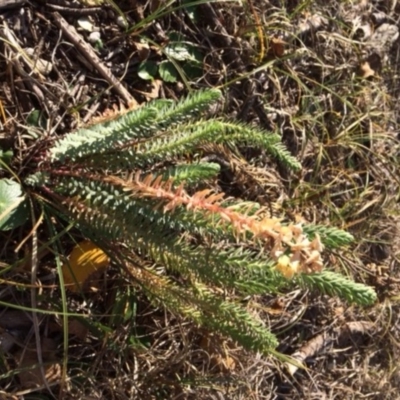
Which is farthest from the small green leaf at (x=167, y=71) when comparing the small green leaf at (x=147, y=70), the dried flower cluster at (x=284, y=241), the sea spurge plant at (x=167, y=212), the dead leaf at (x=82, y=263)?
the dried flower cluster at (x=284, y=241)

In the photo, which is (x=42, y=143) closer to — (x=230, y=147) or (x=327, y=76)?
(x=230, y=147)

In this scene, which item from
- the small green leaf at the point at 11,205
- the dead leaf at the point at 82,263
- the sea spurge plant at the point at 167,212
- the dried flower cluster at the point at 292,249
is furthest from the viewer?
the dead leaf at the point at 82,263

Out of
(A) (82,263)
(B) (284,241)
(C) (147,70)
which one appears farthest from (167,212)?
A: (C) (147,70)

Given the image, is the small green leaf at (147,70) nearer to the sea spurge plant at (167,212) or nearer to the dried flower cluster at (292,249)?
the sea spurge plant at (167,212)

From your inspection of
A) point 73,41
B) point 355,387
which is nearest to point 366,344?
point 355,387

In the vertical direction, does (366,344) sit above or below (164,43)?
below

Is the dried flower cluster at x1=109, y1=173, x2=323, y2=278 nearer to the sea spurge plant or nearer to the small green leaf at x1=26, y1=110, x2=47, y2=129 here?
the sea spurge plant

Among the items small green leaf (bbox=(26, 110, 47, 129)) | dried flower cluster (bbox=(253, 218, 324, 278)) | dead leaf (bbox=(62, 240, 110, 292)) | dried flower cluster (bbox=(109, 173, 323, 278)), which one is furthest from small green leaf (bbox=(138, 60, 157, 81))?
dried flower cluster (bbox=(253, 218, 324, 278))
